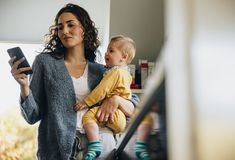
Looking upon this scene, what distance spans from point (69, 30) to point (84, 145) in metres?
0.48

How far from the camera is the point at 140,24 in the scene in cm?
253

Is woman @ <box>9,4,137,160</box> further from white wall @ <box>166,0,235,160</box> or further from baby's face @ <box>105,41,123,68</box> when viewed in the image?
white wall @ <box>166,0,235,160</box>

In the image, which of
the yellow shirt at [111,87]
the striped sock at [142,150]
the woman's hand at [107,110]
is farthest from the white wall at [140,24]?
the striped sock at [142,150]

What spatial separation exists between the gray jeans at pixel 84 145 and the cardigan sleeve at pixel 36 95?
0.55 ft

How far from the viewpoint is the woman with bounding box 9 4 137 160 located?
1299 millimetres

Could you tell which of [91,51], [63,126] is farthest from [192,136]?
[91,51]

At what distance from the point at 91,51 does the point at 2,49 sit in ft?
4.61

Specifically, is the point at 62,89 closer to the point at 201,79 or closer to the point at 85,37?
the point at 85,37

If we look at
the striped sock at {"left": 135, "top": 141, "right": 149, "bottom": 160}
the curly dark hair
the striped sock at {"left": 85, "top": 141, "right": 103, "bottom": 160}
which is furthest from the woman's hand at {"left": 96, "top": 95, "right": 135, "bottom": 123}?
the striped sock at {"left": 135, "top": 141, "right": 149, "bottom": 160}

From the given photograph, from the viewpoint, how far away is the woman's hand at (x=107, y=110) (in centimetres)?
136

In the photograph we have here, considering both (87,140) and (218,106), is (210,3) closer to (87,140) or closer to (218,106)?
(218,106)

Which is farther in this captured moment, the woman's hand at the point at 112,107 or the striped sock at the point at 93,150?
the woman's hand at the point at 112,107

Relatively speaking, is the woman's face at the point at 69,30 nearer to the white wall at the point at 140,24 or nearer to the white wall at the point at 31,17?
the white wall at the point at 140,24

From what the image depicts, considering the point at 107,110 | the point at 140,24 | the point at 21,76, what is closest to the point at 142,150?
the point at 107,110
